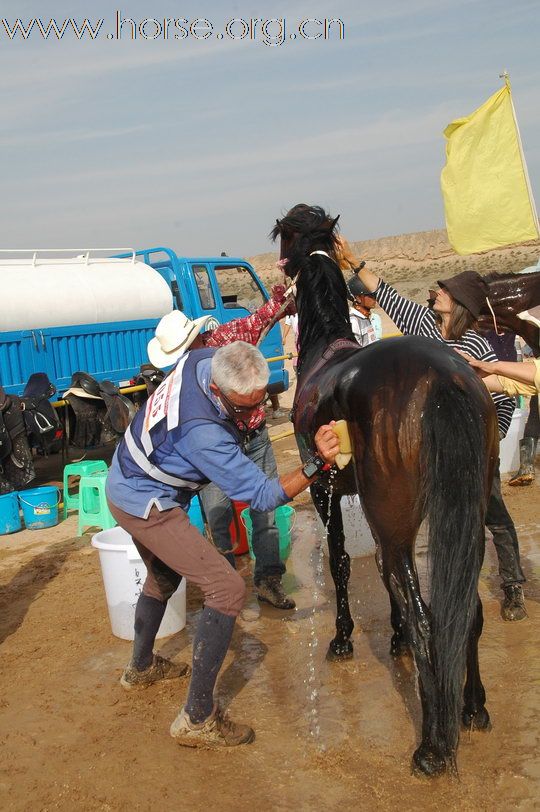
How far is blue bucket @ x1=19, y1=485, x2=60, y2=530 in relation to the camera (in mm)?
6816

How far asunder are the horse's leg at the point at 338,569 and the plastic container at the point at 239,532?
1.50 meters

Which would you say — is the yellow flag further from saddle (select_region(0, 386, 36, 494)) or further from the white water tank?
saddle (select_region(0, 386, 36, 494))

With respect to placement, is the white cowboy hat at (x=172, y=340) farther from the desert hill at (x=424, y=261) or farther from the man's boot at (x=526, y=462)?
the desert hill at (x=424, y=261)

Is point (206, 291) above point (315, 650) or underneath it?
above

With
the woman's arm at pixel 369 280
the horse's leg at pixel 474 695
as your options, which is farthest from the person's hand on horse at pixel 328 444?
the woman's arm at pixel 369 280

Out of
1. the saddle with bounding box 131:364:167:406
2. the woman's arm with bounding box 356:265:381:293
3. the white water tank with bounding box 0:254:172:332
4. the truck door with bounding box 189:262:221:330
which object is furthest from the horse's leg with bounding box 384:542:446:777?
the truck door with bounding box 189:262:221:330

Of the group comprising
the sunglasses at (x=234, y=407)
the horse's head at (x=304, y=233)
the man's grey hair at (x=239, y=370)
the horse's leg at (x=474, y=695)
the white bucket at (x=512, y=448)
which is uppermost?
the horse's head at (x=304, y=233)

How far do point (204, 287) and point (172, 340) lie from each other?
263 inches

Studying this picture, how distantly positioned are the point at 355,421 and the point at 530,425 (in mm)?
4343

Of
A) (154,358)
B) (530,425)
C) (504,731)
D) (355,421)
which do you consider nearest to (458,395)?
(355,421)

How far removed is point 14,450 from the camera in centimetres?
740

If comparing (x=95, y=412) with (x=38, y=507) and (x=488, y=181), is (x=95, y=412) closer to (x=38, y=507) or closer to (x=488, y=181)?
(x=38, y=507)

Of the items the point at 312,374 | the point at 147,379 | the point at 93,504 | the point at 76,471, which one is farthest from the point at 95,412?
the point at 312,374

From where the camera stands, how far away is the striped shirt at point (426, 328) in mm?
4129
